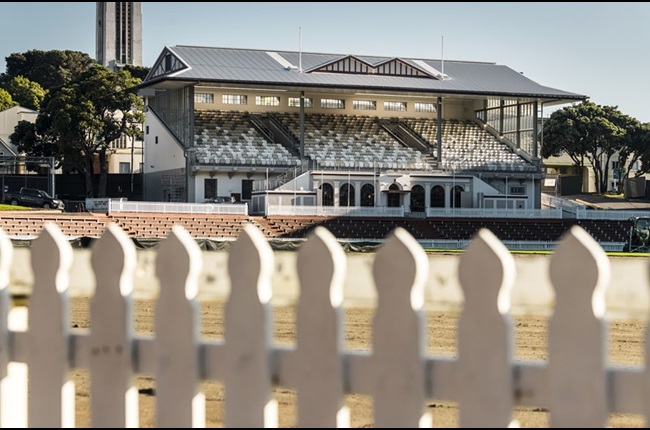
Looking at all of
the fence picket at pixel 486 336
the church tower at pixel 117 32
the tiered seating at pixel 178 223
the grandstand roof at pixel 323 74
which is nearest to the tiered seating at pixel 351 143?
the grandstand roof at pixel 323 74

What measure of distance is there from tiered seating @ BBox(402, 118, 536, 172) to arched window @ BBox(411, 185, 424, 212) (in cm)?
340

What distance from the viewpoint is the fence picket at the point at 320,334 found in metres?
3.94

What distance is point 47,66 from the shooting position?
11856cm

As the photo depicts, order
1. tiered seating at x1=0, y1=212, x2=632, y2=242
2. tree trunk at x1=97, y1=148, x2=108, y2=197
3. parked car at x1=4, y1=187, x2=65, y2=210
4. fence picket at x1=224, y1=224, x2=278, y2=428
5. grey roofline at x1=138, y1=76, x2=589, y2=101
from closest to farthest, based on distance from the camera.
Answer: fence picket at x1=224, y1=224, x2=278, y2=428 → tiered seating at x1=0, y1=212, x2=632, y2=242 → parked car at x1=4, y1=187, x2=65, y2=210 → grey roofline at x1=138, y1=76, x2=589, y2=101 → tree trunk at x1=97, y1=148, x2=108, y2=197

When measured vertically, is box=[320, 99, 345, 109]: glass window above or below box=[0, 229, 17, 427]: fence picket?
above

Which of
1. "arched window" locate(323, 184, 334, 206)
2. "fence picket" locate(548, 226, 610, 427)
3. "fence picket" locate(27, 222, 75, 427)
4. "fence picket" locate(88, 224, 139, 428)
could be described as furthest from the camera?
"arched window" locate(323, 184, 334, 206)

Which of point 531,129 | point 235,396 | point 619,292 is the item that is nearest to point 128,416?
point 235,396

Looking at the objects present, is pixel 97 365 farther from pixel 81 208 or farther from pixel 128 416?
pixel 81 208

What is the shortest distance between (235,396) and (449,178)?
61.0m

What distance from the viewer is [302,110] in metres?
65.5

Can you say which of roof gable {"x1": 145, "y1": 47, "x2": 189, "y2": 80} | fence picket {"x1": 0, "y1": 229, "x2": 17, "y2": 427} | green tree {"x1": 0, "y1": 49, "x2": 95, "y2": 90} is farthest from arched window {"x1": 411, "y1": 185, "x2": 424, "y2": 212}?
green tree {"x1": 0, "y1": 49, "x2": 95, "y2": 90}

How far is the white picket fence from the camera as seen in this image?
3.64m

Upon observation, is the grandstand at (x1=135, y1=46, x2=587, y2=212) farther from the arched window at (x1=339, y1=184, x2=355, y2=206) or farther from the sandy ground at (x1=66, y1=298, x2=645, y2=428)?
the sandy ground at (x1=66, y1=298, x2=645, y2=428)

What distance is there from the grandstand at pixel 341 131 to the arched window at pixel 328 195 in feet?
0.19
